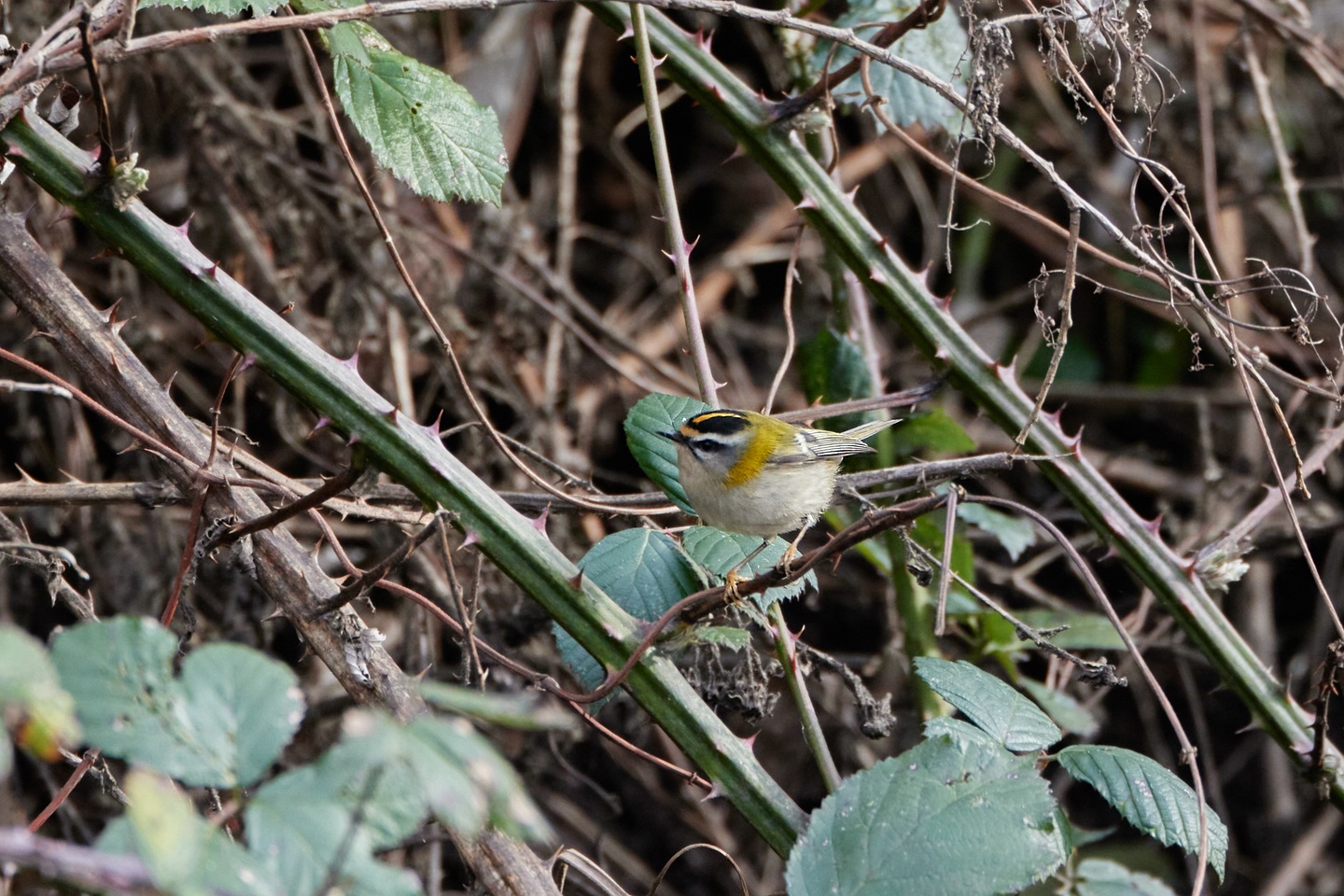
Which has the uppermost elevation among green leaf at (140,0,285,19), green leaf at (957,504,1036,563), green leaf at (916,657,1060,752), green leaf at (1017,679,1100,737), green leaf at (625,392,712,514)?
green leaf at (140,0,285,19)

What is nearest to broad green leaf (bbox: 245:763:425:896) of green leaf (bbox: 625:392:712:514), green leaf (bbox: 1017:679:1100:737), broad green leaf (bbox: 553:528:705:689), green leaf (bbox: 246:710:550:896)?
green leaf (bbox: 246:710:550:896)

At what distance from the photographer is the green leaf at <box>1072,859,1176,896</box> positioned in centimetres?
271

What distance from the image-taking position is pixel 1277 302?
493cm

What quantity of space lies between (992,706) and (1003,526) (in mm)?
1249

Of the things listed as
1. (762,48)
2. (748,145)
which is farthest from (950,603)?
(762,48)

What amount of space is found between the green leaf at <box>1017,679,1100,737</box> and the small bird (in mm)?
865

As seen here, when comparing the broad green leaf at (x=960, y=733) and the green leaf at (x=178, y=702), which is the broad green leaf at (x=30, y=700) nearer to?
the green leaf at (x=178, y=702)

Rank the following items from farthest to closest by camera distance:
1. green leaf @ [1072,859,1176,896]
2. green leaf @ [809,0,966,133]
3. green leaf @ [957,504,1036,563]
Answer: green leaf @ [957,504,1036,563] < green leaf @ [809,0,966,133] < green leaf @ [1072,859,1176,896]

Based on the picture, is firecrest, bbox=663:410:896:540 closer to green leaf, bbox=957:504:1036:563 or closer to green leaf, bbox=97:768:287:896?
green leaf, bbox=957:504:1036:563

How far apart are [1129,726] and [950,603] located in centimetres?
205

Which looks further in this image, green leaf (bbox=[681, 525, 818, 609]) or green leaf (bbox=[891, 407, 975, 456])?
green leaf (bbox=[891, 407, 975, 456])

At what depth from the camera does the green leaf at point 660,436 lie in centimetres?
247

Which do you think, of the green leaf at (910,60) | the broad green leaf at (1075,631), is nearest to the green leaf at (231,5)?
the green leaf at (910,60)

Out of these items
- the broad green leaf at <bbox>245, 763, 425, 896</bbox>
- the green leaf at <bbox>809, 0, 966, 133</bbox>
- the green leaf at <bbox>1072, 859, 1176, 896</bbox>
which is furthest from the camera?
the green leaf at <bbox>809, 0, 966, 133</bbox>
